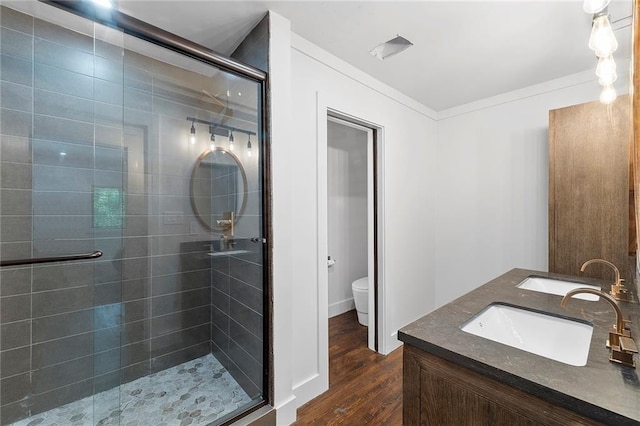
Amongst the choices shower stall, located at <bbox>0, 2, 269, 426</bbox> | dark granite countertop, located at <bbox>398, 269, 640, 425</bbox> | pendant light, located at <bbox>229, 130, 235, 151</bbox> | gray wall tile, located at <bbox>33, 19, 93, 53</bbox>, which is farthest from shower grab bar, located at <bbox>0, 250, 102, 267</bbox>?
dark granite countertop, located at <bbox>398, 269, 640, 425</bbox>

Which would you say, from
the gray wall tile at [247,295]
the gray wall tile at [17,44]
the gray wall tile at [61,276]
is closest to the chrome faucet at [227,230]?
the gray wall tile at [247,295]

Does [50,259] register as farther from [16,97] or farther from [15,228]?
[16,97]

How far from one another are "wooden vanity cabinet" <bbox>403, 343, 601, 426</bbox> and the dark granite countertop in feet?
0.11

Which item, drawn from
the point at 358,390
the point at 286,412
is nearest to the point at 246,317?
the point at 286,412

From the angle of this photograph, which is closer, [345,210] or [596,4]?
[596,4]

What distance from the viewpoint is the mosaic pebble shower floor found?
1.55m

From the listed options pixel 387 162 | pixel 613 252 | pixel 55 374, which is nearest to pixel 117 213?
pixel 55 374

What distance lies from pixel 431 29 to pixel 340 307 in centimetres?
302

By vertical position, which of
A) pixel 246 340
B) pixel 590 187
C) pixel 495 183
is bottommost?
pixel 246 340

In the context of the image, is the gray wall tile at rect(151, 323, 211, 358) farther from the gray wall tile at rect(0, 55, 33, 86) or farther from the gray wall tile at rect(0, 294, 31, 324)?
the gray wall tile at rect(0, 55, 33, 86)

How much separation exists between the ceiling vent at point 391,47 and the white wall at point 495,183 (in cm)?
143

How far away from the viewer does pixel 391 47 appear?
1.89 metres

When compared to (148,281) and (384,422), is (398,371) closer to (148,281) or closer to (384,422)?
(384,422)

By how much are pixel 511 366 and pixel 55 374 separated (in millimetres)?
2428
